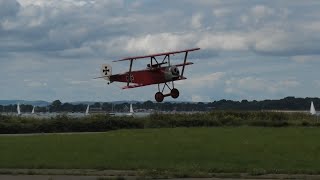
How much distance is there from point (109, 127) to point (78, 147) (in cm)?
3433

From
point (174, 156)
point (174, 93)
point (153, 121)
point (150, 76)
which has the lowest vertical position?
point (174, 156)

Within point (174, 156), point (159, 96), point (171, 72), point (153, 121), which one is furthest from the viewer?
point (153, 121)

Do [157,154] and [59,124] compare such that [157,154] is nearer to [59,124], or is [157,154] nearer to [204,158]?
→ [204,158]

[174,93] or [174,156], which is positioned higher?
[174,93]

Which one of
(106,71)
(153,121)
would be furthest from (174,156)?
(153,121)

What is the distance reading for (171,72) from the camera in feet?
76.6

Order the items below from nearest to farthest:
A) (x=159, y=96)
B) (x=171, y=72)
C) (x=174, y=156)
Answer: (x=159, y=96) < (x=171, y=72) < (x=174, y=156)

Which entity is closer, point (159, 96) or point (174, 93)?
point (159, 96)

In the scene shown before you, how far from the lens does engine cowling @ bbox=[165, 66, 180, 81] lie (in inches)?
912

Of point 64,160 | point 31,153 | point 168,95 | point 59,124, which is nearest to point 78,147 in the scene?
point 31,153

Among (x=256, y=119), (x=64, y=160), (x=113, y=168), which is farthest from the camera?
(x=256, y=119)

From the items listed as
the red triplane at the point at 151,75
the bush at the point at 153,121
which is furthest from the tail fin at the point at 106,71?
the bush at the point at 153,121

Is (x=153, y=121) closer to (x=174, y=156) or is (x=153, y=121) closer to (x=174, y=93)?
(x=174, y=156)

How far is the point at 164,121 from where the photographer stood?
256ft
